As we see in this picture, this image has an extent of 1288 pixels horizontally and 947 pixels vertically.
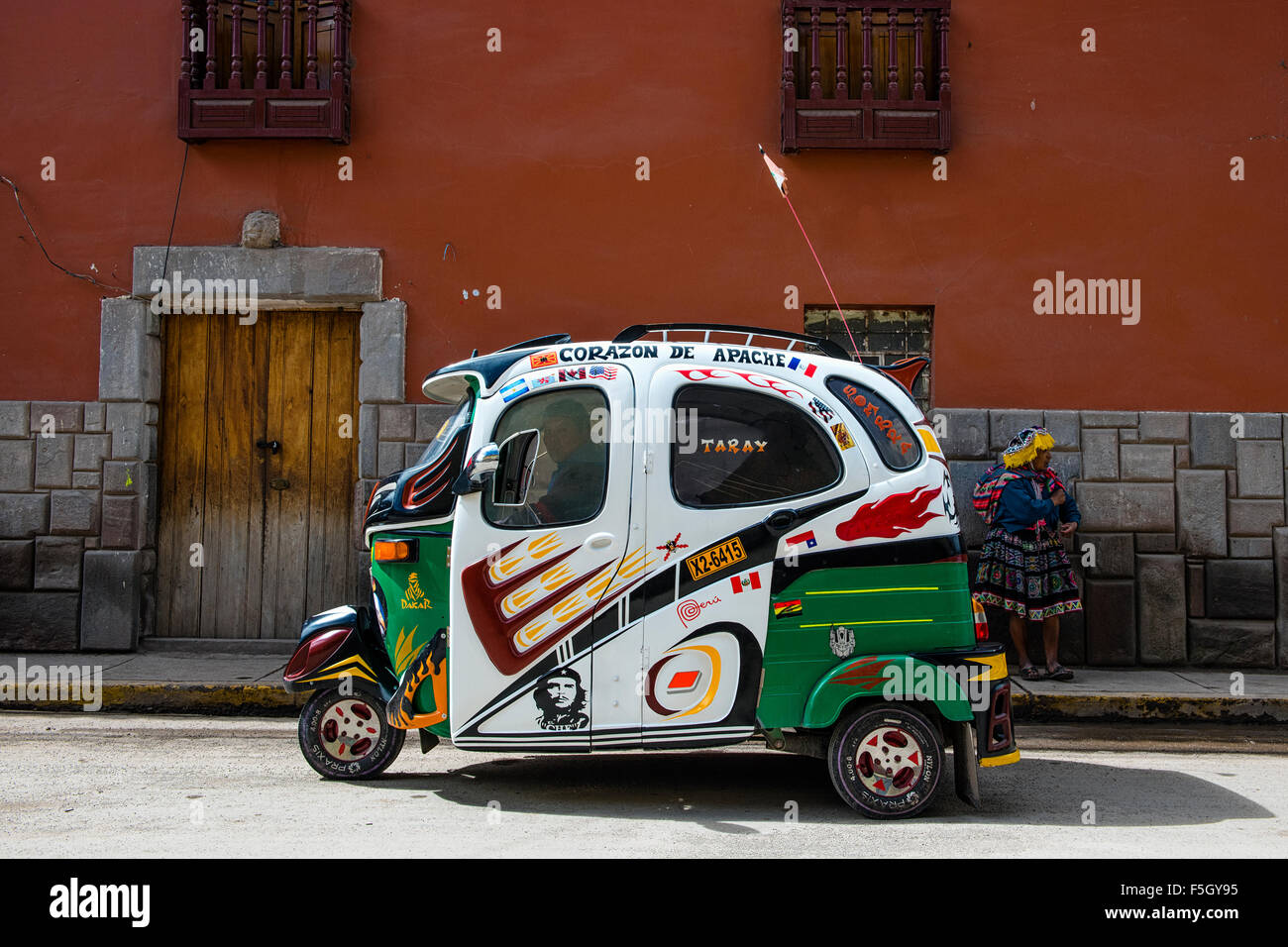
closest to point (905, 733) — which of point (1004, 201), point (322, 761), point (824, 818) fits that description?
point (824, 818)

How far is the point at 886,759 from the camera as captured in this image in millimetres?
5484

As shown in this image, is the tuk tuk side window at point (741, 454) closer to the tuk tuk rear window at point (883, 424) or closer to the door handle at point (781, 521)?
the door handle at point (781, 521)

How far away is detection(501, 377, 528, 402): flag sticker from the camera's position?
5.59 metres

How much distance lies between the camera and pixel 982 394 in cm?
977

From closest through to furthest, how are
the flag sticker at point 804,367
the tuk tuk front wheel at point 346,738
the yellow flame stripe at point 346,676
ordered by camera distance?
the flag sticker at point 804,367
the yellow flame stripe at point 346,676
the tuk tuk front wheel at point 346,738

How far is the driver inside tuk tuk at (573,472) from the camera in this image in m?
5.50

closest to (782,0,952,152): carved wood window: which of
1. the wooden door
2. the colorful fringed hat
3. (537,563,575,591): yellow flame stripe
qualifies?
the colorful fringed hat

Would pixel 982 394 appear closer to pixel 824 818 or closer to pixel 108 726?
pixel 824 818

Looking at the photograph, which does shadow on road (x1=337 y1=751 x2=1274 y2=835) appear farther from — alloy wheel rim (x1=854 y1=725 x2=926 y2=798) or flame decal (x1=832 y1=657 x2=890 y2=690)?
flame decal (x1=832 y1=657 x2=890 y2=690)

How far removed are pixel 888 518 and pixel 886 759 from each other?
1.12m

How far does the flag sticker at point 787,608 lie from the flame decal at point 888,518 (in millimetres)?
368

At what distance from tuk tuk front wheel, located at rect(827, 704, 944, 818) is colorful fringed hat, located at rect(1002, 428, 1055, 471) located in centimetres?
387
